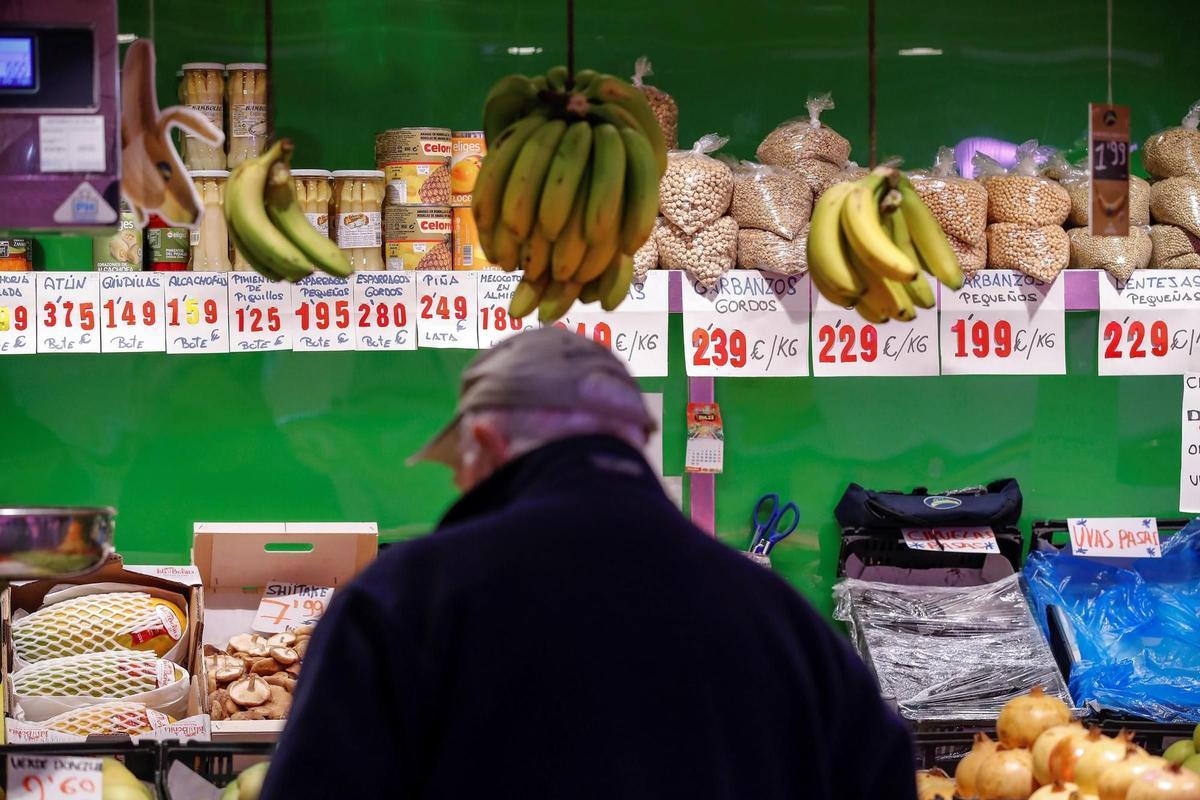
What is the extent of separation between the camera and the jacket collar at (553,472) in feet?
5.78

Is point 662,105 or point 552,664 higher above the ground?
point 662,105

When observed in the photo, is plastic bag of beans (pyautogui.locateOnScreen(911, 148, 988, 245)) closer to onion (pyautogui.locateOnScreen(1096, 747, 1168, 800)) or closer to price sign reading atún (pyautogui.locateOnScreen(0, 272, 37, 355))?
onion (pyautogui.locateOnScreen(1096, 747, 1168, 800))

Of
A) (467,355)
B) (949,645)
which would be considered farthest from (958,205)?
(467,355)

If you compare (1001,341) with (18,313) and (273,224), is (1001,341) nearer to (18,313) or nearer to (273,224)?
(273,224)

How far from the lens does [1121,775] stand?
258cm

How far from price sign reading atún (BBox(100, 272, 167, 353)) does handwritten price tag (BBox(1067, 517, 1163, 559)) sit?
256cm

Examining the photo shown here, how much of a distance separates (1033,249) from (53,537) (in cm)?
261

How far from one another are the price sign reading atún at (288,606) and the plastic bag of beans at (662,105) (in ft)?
4.95

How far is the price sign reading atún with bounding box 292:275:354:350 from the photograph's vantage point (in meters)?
3.76

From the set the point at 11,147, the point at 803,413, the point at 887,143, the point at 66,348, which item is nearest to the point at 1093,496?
the point at 803,413

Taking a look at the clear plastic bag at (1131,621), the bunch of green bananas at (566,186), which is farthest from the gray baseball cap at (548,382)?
the clear plastic bag at (1131,621)

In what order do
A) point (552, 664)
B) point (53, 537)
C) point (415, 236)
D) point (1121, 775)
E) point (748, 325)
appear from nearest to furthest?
point (552, 664), point (53, 537), point (1121, 775), point (415, 236), point (748, 325)

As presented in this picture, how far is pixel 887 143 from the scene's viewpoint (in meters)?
4.18

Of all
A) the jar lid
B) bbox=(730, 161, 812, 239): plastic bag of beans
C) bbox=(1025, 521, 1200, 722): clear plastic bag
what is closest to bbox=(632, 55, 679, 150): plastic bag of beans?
bbox=(730, 161, 812, 239): plastic bag of beans
